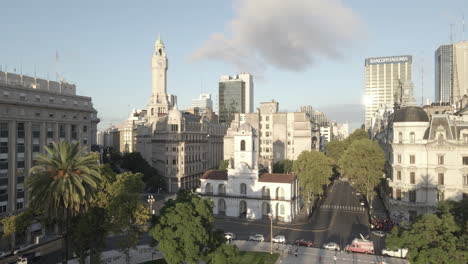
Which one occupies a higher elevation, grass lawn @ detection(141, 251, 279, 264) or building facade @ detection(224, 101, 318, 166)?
building facade @ detection(224, 101, 318, 166)

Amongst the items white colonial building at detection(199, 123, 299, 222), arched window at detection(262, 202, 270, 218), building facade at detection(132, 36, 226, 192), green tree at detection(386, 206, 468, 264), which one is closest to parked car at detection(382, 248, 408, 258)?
green tree at detection(386, 206, 468, 264)

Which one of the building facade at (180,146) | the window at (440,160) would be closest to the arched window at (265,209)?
the window at (440,160)

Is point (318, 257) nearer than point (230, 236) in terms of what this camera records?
Yes

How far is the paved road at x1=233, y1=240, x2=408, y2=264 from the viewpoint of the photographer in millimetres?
48188

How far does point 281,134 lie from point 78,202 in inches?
3596

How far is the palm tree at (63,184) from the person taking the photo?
1313 inches

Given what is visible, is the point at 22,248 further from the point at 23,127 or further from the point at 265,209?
the point at 265,209

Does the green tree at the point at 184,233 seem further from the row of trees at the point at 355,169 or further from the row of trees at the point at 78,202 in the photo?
the row of trees at the point at 355,169

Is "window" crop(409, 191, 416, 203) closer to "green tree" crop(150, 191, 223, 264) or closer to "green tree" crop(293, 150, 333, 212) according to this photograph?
"green tree" crop(293, 150, 333, 212)

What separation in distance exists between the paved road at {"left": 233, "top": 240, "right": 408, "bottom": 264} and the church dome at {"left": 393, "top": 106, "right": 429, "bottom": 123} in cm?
2820

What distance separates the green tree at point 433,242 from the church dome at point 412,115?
106 feet

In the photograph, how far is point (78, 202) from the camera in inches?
1330

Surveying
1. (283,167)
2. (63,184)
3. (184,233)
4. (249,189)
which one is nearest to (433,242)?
(184,233)

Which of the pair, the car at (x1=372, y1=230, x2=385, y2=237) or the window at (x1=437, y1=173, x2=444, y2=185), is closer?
the car at (x1=372, y1=230, x2=385, y2=237)
